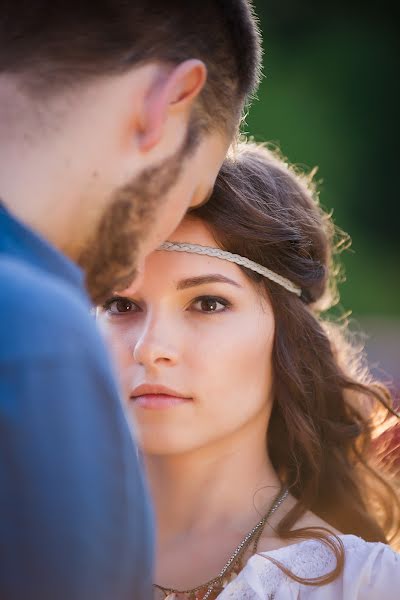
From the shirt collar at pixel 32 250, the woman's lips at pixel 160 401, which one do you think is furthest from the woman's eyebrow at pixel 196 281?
the shirt collar at pixel 32 250

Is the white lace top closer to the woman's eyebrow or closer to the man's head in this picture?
the woman's eyebrow

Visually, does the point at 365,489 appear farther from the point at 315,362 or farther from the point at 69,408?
the point at 69,408

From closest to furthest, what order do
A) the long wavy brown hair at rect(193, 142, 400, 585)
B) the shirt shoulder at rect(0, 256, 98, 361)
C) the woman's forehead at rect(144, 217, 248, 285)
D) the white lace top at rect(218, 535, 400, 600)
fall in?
1. the shirt shoulder at rect(0, 256, 98, 361)
2. the white lace top at rect(218, 535, 400, 600)
3. the woman's forehead at rect(144, 217, 248, 285)
4. the long wavy brown hair at rect(193, 142, 400, 585)

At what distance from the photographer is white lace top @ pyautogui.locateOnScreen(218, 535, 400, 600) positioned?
2424mm

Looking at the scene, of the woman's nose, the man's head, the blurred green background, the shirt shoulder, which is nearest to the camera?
the shirt shoulder

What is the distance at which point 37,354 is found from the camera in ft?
4.16

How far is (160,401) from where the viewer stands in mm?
2557

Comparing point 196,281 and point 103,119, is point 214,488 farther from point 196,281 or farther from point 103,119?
point 103,119

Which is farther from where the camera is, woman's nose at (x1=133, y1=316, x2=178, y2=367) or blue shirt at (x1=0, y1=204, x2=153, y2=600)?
woman's nose at (x1=133, y1=316, x2=178, y2=367)

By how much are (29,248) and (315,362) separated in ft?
5.57

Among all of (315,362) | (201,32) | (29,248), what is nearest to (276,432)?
(315,362)

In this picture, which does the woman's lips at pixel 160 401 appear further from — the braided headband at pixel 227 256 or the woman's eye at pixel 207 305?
the braided headband at pixel 227 256

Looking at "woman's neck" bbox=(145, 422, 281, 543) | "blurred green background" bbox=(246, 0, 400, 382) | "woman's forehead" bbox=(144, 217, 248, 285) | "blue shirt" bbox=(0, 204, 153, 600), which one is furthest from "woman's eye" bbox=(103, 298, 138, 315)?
"blurred green background" bbox=(246, 0, 400, 382)

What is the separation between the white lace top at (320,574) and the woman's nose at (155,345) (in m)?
0.56
